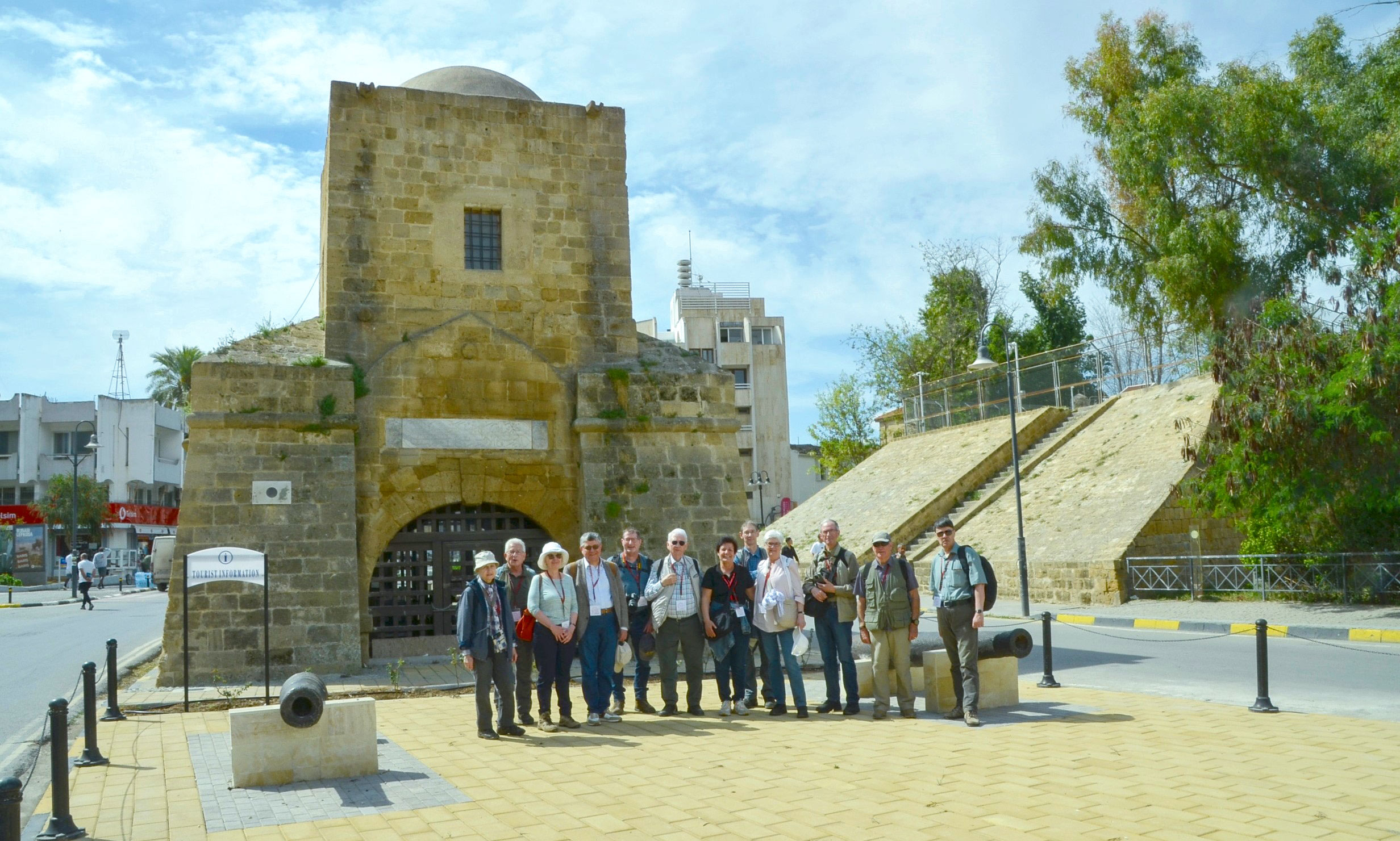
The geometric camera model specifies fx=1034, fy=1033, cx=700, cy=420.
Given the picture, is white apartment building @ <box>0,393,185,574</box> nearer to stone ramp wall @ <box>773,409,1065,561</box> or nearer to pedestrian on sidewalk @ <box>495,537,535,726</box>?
stone ramp wall @ <box>773,409,1065,561</box>

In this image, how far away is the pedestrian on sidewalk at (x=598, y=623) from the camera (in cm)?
877

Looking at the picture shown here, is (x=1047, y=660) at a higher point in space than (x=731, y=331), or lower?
lower

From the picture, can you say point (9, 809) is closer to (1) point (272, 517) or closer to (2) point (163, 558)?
(1) point (272, 517)

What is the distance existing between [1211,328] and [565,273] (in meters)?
15.1

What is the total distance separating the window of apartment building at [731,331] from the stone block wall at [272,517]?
40.2 m

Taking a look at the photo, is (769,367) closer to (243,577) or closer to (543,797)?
(243,577)

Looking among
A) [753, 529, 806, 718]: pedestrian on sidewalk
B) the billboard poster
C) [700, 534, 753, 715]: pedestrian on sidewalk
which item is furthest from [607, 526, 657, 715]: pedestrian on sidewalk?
the billboard poster

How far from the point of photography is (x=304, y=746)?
6.76 m

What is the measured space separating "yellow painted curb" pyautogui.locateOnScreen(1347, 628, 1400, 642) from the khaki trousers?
8.31 metres

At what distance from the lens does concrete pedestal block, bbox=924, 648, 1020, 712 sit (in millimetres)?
8664

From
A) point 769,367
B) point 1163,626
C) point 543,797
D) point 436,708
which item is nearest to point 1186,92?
point 1163,626

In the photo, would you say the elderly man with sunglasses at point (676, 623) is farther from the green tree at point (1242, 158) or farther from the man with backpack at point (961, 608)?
the green tree at point (1242, 158)

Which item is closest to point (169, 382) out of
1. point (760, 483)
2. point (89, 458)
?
point (89, 458)

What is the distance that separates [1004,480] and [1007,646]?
19142 mm
